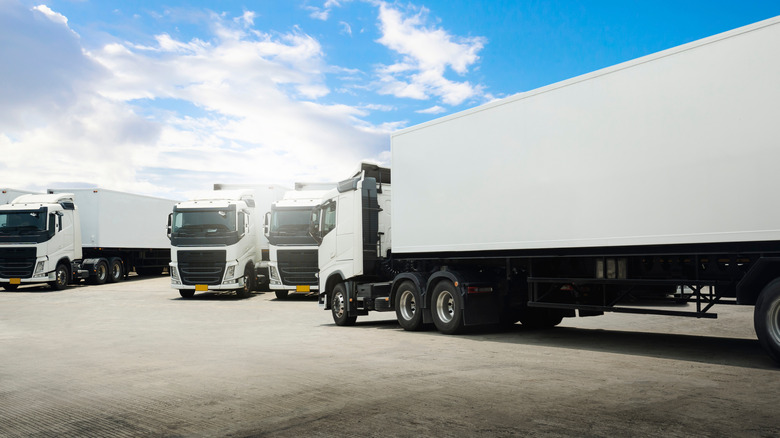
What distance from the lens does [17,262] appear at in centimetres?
2616

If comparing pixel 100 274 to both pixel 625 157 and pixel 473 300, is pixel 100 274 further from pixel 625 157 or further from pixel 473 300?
→ pixel 625 157

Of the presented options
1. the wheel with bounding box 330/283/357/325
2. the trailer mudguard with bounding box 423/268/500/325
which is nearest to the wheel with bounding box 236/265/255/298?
the wheel with bounding box 330/283/357/325

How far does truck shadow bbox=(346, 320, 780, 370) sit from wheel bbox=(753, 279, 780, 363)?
11.5 inches

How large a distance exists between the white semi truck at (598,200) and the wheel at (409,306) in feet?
0.10

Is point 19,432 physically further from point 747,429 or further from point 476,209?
point 476,209

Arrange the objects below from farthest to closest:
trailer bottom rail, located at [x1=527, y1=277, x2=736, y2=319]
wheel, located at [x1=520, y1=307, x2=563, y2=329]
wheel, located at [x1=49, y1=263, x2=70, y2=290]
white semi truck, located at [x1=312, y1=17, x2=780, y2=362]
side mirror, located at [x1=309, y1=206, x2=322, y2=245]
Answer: wheel, located at [x1=49, y1=263, x2=70, y2=290] → side mirror, located at [x1=309, y1=206, x2=322, y2=245] → wheel, located at [x1=520, y1=307, x2=563, y2=329] → trailer bottom rail, located at [x1=527, y1=277, x2=736, y2=319] → white semi truck, located at [x1=312, y1=17, x2=780, y2=362]

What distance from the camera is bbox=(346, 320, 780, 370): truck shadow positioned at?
8.87 metres

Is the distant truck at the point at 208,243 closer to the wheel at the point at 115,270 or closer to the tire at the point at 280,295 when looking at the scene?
the tire at the point at 280,295

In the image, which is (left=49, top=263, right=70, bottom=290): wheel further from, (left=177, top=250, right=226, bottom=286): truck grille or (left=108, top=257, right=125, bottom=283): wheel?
(left=177, top=250, right=226, bottom=286): truck grille

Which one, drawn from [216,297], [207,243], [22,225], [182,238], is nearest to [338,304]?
[207,243]

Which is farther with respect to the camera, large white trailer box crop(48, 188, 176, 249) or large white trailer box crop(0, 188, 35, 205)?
large white trailer box crop(48, 188, 176, 249)

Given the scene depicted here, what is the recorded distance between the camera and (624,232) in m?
9.17

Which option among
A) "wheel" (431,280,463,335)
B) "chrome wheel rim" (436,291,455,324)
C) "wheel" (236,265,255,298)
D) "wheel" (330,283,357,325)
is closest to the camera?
"wheel" (431,280,463,335)

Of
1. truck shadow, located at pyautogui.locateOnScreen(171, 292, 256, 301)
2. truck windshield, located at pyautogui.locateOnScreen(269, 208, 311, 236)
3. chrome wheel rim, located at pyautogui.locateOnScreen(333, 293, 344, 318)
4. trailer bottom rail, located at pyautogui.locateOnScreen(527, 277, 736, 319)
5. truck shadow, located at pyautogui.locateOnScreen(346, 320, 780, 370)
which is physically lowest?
truck shadow, located at pyautogui.locateOnScreen(346, 320, 780, 370)
